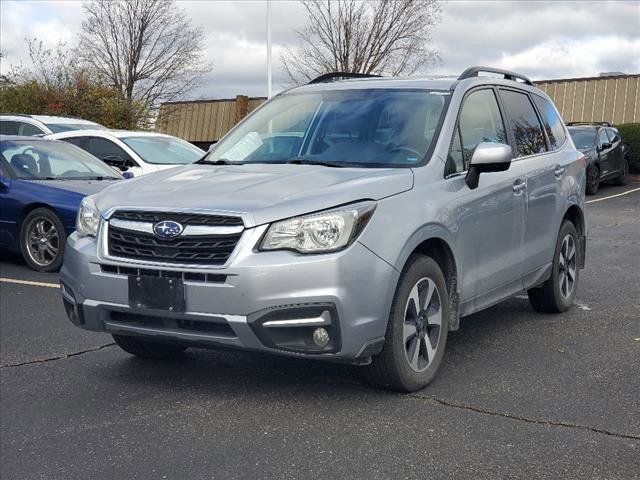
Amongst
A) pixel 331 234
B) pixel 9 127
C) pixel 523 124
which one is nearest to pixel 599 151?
pixel 9 127

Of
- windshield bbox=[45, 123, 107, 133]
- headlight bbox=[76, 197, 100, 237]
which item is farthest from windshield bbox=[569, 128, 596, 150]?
headlight bbox=[76, 197, 100, 237]

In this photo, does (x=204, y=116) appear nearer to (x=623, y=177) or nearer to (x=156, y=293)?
(x=623, y=177)

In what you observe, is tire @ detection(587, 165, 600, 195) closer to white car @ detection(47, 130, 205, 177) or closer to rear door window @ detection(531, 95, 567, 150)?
white car @ detection(47, 130, 205, 177)

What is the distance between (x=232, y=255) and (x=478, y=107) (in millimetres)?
2402

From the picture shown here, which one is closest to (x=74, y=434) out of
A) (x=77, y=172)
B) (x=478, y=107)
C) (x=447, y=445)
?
(x=447, y=445)

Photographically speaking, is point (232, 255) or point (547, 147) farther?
point (547, 147)

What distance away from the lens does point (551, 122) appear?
287 inches

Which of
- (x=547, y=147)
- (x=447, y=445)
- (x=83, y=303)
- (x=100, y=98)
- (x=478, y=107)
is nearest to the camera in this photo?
(x=447, y=445)

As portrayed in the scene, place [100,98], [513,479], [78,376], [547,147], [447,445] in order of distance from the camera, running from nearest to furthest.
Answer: [513,479], [447,445], [78,376], [547,147], [100,98]

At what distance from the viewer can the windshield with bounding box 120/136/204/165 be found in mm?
13250

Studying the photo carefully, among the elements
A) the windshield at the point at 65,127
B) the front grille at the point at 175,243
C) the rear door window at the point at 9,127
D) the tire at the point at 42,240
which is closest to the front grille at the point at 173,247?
the front grille at the point at 175,243

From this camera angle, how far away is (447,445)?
415 centimetres

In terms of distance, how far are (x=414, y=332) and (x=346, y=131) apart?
55.4 inches

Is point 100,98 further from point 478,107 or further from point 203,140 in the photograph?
point 478,107
